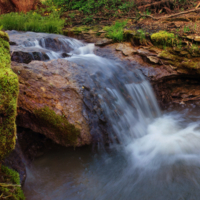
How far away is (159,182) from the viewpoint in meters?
2.81

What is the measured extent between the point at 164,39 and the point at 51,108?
15.2ft

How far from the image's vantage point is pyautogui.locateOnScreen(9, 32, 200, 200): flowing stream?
267 cm

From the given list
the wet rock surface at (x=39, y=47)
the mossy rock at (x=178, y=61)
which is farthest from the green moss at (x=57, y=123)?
the mossy rock at (x=178, y=61)

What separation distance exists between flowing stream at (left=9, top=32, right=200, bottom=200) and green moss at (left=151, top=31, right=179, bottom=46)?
1.87 m

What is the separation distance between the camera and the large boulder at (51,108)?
329cm

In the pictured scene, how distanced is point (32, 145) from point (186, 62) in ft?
16.6

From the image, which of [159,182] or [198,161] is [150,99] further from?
[159,182]

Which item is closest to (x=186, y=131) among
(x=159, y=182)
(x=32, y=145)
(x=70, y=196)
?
(x=159, y=182)

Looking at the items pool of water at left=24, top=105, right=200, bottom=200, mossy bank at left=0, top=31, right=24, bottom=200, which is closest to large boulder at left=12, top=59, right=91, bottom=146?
pool of water at left=24, top=105, right=200, bottom=200

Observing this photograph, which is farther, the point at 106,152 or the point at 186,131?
the point at 186,131

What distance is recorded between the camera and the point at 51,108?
330 cm

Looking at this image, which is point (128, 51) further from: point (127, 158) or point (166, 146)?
point (127, 158)

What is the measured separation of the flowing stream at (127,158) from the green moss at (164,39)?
1.87m

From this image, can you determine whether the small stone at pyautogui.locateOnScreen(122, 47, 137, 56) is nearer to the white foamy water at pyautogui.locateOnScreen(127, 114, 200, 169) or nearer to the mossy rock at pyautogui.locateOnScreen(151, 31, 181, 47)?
the mossy rock at pyautogui.locateOnScreen(151, 31, 181, 47)
